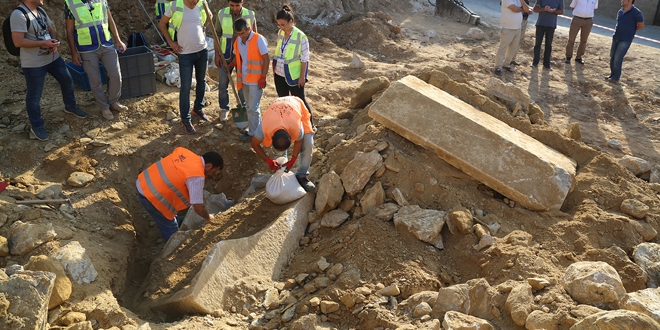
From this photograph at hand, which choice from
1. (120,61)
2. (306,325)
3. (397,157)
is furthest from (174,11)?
(306,325)

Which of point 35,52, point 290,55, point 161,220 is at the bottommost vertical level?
point 161,220

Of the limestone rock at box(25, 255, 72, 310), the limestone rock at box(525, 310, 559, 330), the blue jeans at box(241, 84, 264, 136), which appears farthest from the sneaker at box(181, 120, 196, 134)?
the limestone rock at box(525, 310, 559, 330)

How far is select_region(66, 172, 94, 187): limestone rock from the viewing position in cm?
481

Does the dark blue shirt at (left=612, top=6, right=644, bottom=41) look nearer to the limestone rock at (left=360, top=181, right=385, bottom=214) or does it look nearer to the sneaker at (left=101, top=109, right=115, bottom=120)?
the limestone rock at (left=360, top=181, right=385, bottom=214)

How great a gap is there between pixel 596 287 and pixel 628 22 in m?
6.86

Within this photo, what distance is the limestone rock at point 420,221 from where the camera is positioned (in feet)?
12.9

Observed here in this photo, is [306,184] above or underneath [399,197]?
underneath

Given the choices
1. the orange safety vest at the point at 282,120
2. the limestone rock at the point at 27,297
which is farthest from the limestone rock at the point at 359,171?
the limestone rock at the point at 27,297

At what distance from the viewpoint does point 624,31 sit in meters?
8.34

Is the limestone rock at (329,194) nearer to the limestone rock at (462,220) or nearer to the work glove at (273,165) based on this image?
the work glove at (273,165)

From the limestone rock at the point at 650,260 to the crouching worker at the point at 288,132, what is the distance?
2697 mm

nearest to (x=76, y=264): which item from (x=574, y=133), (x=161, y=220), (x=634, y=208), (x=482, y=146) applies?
(x=161, y=220)

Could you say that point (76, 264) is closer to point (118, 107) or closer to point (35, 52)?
point (35, 52)

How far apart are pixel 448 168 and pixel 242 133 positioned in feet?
8.31
